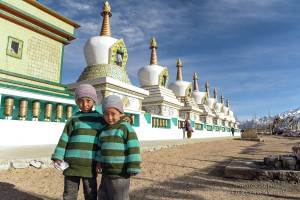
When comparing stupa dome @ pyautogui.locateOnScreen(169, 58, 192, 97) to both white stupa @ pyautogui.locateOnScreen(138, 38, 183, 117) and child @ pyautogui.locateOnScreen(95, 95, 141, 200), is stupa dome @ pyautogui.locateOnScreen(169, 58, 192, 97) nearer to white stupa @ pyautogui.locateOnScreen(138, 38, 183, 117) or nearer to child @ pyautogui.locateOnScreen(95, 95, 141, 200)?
white stupa @ pyautogui.locateOnScreen(138, 38, 183, 117)

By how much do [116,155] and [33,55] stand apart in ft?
30.9

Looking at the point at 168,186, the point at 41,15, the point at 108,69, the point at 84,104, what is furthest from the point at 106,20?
the point at 84,104

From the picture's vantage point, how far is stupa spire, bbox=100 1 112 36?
14955 millimetres

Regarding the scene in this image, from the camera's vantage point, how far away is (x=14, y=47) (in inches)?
356

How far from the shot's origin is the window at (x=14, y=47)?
349 inches

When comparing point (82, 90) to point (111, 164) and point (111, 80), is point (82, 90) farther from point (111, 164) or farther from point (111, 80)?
point (111, 80)

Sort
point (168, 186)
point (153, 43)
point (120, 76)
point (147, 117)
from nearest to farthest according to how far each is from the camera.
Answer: point (168, 186), point (120, 76), point (147, 117), point (153, 43)

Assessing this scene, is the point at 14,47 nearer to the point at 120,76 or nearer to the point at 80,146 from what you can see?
the point at 120,76

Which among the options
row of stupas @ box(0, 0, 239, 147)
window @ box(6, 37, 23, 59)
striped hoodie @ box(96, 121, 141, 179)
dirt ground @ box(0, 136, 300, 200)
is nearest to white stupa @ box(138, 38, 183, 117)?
row of stupas @ box(0, 0, 239, 147)

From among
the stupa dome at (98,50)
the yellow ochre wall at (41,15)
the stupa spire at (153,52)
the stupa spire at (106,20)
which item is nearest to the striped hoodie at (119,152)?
the yellow ochre wall at (41,15)

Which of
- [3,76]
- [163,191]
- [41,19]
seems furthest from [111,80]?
[163,191]

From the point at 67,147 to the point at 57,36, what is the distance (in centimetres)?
1001

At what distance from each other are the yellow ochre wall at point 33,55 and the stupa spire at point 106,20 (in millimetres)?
4532

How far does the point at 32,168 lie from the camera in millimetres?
4562
